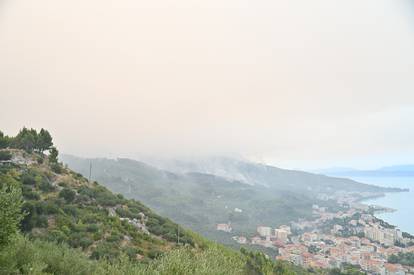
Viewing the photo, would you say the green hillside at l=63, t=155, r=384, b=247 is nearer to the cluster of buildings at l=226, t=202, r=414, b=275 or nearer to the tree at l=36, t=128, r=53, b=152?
the cluster of buildings at l=226, t=202, r=414, b=275

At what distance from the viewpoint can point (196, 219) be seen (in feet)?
216

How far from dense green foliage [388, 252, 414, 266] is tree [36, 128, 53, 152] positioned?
35.6 metres

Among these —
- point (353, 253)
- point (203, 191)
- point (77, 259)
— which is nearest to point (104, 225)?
point (77, 259)

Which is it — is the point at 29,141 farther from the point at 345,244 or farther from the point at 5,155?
the point at 345,244

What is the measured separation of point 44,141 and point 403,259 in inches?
1449

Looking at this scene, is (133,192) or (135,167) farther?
(135,167)

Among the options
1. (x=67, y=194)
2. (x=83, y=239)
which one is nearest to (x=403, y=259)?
(x=67, y=194)

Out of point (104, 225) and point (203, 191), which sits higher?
point (104, 225)

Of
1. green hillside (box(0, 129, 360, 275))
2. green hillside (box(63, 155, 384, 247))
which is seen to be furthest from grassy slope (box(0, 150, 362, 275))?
green hillside (box(63, 155, 384, 247))

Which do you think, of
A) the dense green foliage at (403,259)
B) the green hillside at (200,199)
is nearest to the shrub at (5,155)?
the green hillside at (200,199)

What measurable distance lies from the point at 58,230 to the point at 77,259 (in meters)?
4.71

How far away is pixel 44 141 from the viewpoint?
22.0 m

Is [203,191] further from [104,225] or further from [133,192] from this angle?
[104,225]

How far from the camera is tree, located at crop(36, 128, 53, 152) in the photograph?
858 inches
